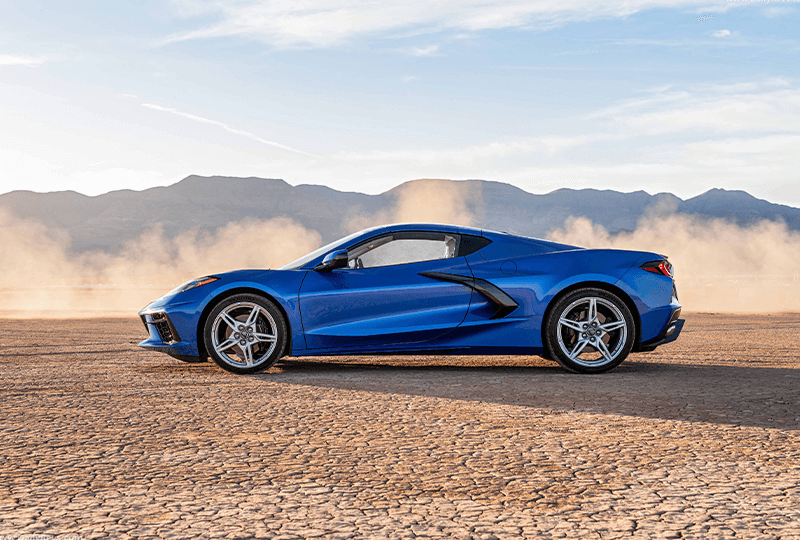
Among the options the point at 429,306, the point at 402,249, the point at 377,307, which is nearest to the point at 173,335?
the point at 377,307

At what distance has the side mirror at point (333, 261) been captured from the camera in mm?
7023

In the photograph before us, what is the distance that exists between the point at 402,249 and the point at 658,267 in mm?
2402

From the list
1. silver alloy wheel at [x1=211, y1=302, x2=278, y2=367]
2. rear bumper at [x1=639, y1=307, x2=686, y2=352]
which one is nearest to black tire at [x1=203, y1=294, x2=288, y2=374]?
silver alloy wheel at [x1=211, y1=302, x2=278, y2=367]

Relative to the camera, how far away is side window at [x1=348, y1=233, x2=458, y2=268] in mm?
7324

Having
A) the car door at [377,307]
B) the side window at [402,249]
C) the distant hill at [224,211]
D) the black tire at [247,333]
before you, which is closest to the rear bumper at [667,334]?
the car door at [377,307]

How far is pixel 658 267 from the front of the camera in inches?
291

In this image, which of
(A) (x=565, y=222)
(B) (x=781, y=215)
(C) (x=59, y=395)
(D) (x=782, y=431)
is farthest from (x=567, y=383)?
(B) (x=781, y=215)

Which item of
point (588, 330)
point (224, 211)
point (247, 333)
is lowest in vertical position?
point (588, 330)

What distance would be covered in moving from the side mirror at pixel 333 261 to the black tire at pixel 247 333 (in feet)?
1.79

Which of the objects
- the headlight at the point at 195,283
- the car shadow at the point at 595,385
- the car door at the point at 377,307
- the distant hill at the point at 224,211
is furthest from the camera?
the distant hill at the point at 224,211

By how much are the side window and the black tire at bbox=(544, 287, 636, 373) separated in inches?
45.3

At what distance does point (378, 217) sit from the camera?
181m

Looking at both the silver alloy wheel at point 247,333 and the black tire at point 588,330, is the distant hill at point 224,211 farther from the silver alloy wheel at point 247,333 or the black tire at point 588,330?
the black tire at point 588,330

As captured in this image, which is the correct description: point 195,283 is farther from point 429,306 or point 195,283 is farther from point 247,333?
point 429,306
